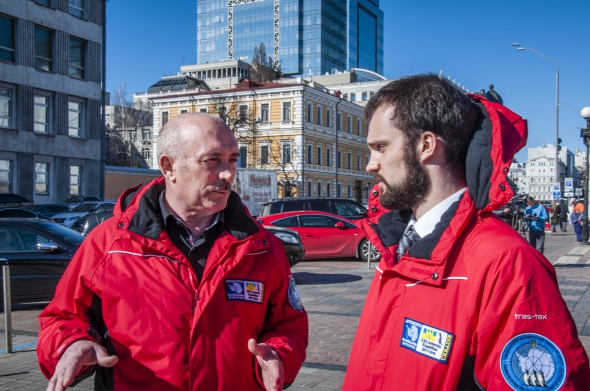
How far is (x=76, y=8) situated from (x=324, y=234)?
83.2 feet

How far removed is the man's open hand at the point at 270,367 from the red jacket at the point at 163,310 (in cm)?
9

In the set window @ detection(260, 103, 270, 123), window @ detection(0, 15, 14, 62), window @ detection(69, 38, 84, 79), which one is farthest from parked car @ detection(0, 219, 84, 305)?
window @ detection(260, 103, 270, 123)

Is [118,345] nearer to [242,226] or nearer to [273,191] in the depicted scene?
[242,226]

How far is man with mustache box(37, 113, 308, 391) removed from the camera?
239 cm

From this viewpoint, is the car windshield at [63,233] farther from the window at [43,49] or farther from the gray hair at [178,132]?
the window at [43,49]

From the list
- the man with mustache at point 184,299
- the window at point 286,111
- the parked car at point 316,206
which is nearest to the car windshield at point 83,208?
the parked car at point 316,206

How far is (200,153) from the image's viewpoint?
2.76 meters

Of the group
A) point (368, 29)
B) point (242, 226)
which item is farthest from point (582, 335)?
point (368, 29)

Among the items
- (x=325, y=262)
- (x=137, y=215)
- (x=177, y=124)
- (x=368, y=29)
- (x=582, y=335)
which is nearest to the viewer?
(x=137, y=215)

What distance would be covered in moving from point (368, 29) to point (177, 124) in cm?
15753

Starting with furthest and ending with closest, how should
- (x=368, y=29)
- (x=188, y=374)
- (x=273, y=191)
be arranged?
1. (x=368, y=29)
2. (x=273, y=191)
3. (x=188, y=374)

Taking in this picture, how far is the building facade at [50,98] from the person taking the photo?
102 feet

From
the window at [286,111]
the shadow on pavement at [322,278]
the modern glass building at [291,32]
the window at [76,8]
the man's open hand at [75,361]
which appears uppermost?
the modern glass building at [291,32]

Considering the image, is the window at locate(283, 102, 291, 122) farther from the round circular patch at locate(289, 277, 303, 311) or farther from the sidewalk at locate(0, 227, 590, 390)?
the round circular patch at locate(289, 277, 303, 311)
